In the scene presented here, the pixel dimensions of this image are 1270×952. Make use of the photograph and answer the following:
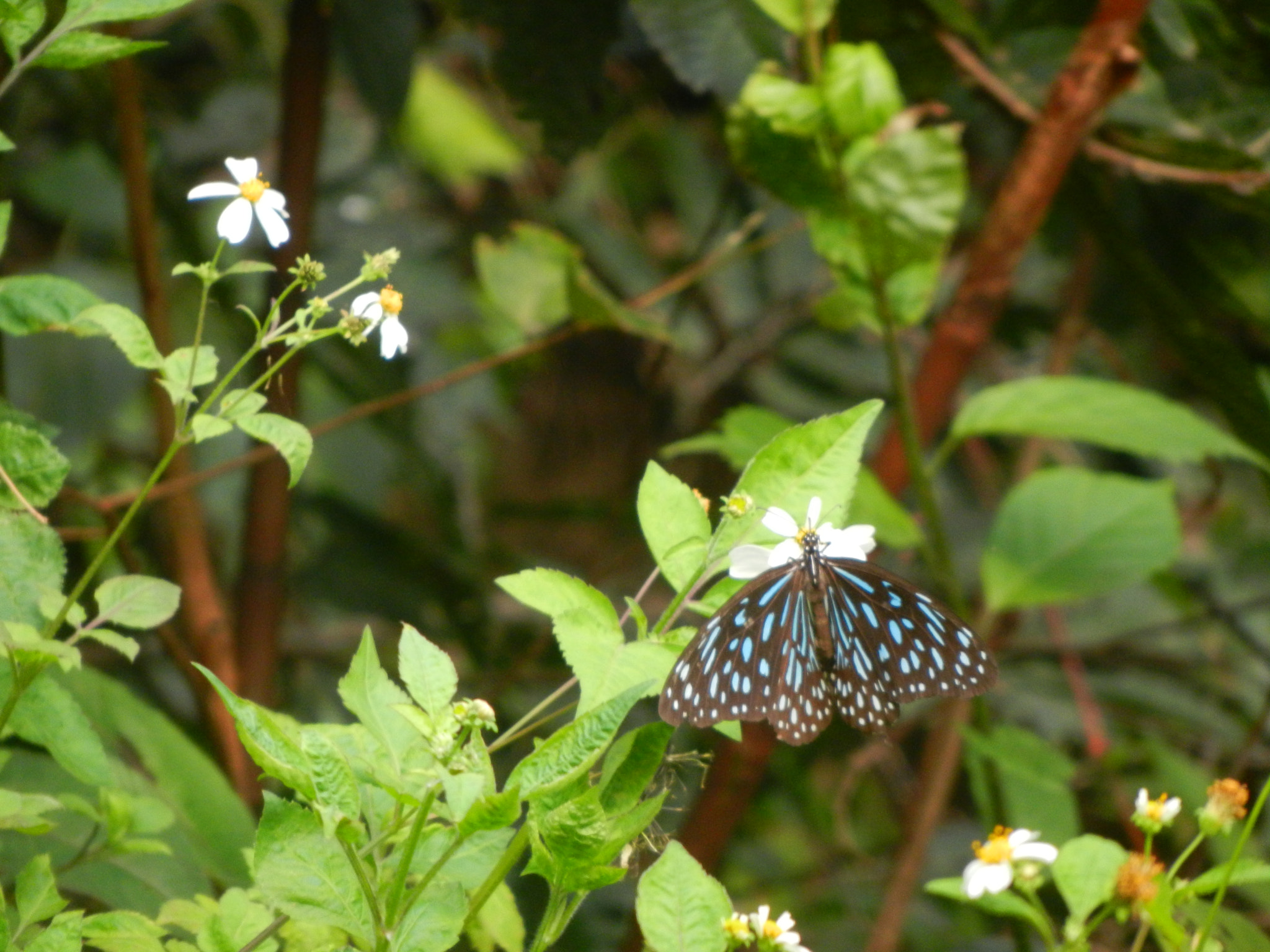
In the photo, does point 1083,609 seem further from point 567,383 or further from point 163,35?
point 163,35

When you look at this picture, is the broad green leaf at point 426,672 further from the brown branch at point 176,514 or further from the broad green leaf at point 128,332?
the brown branch at point 176,514

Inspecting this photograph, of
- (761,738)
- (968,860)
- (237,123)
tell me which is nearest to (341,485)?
(237,123)

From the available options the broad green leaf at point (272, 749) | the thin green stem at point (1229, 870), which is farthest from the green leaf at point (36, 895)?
the thin green stem at point (1229, 870)

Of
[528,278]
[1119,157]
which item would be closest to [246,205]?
[528,278]

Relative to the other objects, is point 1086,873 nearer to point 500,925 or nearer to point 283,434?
point 500,925

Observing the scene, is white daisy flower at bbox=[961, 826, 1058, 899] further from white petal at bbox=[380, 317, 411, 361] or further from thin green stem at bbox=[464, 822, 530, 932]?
white petal at bbox=[380, 317, 411, 361]

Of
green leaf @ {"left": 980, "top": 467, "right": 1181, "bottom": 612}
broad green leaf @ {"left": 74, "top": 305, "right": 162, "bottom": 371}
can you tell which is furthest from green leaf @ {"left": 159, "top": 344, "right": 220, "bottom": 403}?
green leaf @ {"left": 980, "top": 467, "right": 1181, "bottom": 612}

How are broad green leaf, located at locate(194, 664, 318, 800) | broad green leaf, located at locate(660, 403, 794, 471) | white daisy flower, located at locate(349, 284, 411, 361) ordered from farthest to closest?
1. broad green leaf, located at locate(660, 403, 794, 471)
2. white daisy flower, located at locate(349, 284, 411, 361)
3. broad green leaf, located at locate(194, 664, 318, 800)
